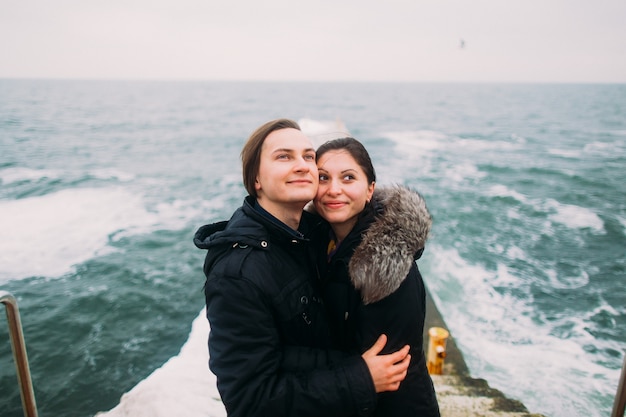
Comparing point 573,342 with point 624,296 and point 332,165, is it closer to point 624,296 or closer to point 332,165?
point 624,296

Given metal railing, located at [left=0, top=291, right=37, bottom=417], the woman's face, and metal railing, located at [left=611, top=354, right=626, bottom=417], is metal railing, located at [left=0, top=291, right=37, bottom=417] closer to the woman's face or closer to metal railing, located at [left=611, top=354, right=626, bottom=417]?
the woman's face

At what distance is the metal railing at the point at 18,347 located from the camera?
254cm

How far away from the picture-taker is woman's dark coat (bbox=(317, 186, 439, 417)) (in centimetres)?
220

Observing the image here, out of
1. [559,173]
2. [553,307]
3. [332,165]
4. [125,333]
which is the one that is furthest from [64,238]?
[559,173]

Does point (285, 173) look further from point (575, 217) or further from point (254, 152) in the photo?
point (575, 217)

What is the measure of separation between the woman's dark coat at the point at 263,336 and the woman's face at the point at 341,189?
0.52 meters

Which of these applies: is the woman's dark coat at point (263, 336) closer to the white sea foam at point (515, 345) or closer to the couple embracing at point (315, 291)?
the couple embracing at point (315, 291)

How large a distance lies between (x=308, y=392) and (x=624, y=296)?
13.5m

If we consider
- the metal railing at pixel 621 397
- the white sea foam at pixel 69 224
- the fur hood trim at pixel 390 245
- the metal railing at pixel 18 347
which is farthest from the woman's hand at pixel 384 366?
the white sea foam at pixel 69 224

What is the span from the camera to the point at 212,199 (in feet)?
74.7

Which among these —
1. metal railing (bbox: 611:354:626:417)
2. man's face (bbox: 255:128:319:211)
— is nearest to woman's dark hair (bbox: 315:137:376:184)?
man's face (bbox: 255:128:319:211)

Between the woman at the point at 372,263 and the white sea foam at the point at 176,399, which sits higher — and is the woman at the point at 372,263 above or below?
above

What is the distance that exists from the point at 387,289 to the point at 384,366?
420 mm

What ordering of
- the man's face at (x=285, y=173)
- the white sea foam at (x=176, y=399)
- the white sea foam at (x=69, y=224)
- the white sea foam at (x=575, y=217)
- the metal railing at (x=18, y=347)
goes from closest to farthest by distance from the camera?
the man's face at (x=285, y=173), the metal railing at (x=18, y=347), the white sea foam at (x=176, y=399), the white sea foam at (x=69, y=224), the white sea foam at (x=575, y=217)
